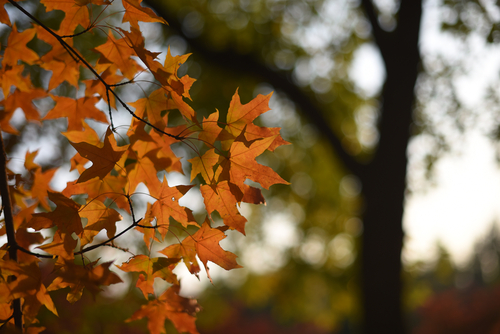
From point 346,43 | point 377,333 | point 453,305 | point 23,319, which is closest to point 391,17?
point 346,43

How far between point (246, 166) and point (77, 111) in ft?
2.59

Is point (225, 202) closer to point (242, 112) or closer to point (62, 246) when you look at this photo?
point (242, 112)

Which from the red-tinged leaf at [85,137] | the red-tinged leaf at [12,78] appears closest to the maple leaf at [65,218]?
the red-tinged leaf at [85,137]

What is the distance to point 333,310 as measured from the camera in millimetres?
6691

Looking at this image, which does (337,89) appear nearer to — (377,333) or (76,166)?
(377,333)

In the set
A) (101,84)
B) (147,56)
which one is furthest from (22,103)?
(147,56)

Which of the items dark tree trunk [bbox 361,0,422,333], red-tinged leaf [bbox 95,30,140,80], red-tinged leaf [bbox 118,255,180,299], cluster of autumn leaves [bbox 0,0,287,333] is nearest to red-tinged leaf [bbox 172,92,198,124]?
Answer: cluster of autumn leaves [bbox 0,0,287,333]

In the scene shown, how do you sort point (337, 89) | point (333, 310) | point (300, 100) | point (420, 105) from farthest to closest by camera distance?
point (333, 310)
point (337, 89)
point (420, 105)
point (300, 100)

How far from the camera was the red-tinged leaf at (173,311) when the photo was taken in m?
1.08

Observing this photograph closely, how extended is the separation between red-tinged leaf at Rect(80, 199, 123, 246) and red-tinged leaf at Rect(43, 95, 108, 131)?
420mm

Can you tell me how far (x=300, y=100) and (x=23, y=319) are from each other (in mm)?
3387

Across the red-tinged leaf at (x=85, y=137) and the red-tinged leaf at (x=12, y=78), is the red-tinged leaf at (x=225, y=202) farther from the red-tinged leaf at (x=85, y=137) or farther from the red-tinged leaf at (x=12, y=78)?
the red-tinged leaf at (x=12, y=78)

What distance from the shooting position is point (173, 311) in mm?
1105

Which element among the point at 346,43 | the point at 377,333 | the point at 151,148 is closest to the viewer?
the point at 151,148
